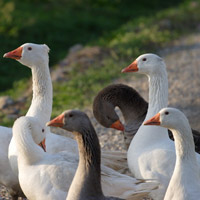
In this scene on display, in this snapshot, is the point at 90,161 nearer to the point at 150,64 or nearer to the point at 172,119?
the point at 172,119

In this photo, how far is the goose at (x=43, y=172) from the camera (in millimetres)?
5578

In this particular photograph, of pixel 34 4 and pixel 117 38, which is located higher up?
pixel 34 4

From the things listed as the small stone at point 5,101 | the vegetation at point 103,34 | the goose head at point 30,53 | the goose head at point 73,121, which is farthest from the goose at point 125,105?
the small stone at point 5,101

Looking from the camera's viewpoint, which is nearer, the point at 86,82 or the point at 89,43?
the point at 86,82

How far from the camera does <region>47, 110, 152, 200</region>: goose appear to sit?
4914 millimetres

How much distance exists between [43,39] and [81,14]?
3.94 metres

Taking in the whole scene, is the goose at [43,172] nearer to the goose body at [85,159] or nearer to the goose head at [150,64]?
the goose body at [85,159]

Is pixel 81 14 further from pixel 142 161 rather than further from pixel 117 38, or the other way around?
pixel 142 161

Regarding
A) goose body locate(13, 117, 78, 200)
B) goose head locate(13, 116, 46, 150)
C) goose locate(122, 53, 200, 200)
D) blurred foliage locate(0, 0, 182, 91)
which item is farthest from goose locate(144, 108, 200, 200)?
blurred foliage locate(0, 0, 182, 91)

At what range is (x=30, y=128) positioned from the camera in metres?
6.02

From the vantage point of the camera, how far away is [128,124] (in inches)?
301

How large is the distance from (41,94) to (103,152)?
3.81 ft

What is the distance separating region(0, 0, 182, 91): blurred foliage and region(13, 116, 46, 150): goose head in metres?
8.83

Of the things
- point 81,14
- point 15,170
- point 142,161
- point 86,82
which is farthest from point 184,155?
point 81,14
